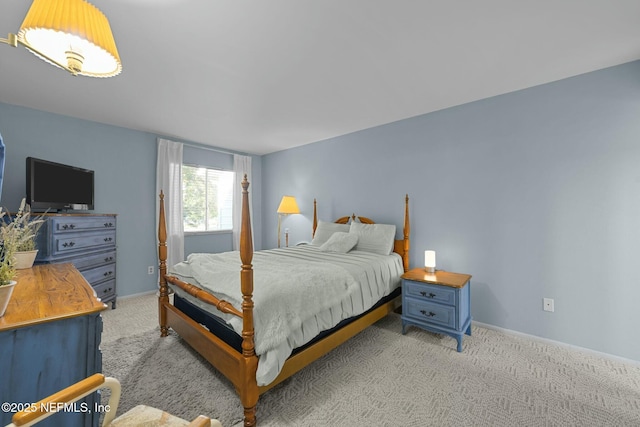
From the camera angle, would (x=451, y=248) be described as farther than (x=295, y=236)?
No

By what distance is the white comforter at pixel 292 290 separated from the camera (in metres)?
1.66

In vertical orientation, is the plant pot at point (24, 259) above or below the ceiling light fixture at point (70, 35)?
below

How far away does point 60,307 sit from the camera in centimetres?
108

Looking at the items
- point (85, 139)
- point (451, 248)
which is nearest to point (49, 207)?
point (85, 139)

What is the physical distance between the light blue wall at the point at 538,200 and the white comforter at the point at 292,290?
98cm

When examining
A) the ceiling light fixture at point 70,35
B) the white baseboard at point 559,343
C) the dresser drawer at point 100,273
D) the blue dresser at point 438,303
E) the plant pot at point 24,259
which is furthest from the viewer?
the dresser drawer at point 100,273

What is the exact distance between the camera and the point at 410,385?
6.39 feet

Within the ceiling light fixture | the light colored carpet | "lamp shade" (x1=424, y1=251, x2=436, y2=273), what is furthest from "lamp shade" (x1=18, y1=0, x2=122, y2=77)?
"lamp shade" (x1=424, y1=251, x2=436, y2=273)

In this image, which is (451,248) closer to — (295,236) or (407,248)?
(407,248)

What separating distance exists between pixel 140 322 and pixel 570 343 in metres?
4.51

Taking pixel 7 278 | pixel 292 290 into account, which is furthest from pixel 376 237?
pixel 7 278

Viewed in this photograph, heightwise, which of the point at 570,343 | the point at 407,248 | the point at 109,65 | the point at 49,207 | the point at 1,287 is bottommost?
the point at 570,343

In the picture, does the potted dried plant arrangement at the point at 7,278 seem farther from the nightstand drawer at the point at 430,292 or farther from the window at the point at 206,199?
the window at the point at 206,199

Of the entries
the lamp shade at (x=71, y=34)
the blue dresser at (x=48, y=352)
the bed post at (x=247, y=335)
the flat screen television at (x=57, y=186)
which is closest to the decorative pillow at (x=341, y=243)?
the bed post at (x=247, y=335)
